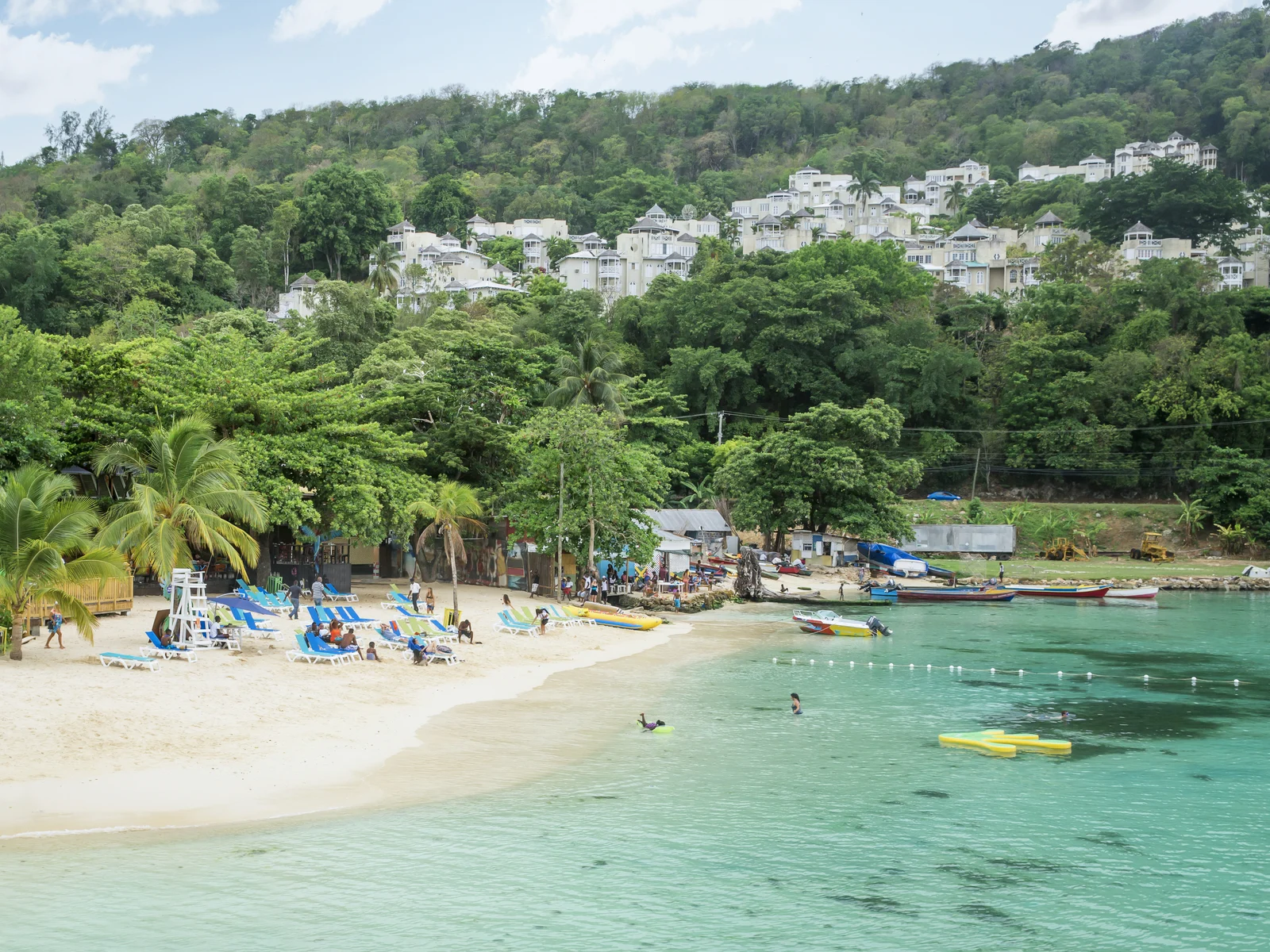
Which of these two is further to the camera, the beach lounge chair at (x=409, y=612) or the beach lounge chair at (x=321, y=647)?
the beach lounge chair at (x=409, y=612)

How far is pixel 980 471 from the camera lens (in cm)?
6962

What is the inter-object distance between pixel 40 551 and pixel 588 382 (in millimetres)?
31502

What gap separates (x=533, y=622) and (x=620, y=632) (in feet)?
11.2

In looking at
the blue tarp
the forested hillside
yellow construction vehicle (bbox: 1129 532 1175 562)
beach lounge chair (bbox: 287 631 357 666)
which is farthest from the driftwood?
yellow construction vehicle (bbox: 1129 532 1175 562)

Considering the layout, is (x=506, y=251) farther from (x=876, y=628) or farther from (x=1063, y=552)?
(x=876, y=628)

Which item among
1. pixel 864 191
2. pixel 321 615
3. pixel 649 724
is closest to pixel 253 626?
pixel 321 615

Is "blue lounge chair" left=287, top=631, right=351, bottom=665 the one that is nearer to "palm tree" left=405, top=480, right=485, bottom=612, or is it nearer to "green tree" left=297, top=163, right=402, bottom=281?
"palm tree" left=405, top=480, right=485, bottom=612

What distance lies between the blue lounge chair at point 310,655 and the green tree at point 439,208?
112164 mm

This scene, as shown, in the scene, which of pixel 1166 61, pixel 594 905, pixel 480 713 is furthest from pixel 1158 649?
pixel 1166 61

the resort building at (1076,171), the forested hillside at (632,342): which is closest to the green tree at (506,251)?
the forested hillside at (632,342)

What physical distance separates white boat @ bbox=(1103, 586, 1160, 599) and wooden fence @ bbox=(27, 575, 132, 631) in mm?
38722

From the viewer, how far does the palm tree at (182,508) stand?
21.2m

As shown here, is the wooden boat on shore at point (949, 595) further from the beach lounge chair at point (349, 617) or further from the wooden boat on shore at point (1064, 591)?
the beach lounge chair at point (349, 617)

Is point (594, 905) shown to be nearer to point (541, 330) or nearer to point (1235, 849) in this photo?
point (1235, 849)
